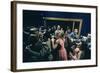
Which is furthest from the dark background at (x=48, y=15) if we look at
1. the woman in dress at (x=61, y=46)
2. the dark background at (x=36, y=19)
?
the woman in dress at (x=61, y=46)

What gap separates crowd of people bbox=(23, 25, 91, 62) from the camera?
5.77ft

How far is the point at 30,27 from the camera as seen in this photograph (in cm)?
175

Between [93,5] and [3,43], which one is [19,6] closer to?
[3,43]

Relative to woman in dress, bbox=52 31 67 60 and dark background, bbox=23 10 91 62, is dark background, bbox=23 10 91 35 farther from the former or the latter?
woman in dress, bbox=52 31 67 60

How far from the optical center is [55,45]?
184 centimetres

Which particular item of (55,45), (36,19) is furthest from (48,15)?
(55,45)

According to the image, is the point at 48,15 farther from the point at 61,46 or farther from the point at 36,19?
the point at 61,46

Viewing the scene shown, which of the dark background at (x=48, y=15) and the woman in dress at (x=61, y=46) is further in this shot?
the woman in dress at (x=61, y=46)

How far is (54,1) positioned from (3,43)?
1.75 ft

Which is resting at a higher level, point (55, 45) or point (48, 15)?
point (48, 15)

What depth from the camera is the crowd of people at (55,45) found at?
5.77 ft

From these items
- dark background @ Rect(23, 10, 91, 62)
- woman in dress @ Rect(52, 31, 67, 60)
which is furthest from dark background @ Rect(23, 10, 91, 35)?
woman in dress @ Rect(52, 31, 67, 60)

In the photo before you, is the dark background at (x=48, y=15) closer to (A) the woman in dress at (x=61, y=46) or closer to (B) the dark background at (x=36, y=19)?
(B) the dark background at (x=36, y=19)

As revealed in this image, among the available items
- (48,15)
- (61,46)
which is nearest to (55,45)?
(61,46)
